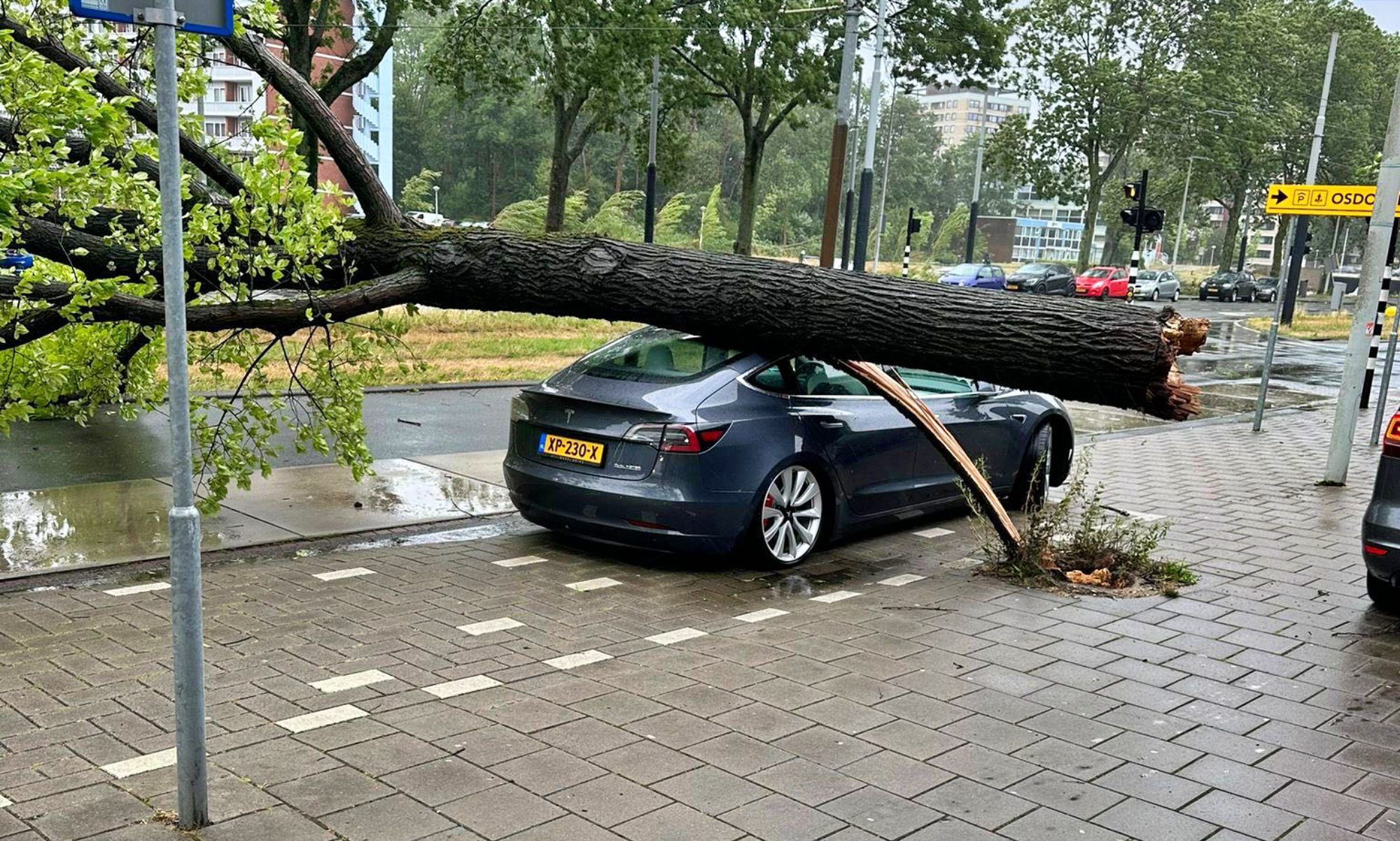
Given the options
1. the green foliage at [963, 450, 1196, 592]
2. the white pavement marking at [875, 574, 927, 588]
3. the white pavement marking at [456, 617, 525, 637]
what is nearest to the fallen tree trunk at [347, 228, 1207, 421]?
the green foliage at [963, 450, 1196, 592]

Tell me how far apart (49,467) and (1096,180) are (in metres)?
47.1

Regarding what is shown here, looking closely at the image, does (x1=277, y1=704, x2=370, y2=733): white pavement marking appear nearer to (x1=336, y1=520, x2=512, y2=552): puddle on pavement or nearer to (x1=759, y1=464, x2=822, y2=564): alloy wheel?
(x1=336, y1=520, x2=512, y2=552): puddle on pavement

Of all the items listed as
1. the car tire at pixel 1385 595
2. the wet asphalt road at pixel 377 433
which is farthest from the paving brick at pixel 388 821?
the car tire at pixel 1385 595

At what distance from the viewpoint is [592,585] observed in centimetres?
645

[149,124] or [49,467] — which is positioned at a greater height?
[149,124]

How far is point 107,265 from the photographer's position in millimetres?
6457

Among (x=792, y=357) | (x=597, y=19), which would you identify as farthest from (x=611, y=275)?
(x=597, y=19)

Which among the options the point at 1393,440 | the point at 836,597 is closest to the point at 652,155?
the point at 836,597

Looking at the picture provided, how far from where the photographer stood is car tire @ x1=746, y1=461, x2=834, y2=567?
21.9 ft

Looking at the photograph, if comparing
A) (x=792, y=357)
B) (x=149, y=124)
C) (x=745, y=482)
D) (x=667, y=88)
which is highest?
(x=667, y=88)

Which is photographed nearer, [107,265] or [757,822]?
[757,822]

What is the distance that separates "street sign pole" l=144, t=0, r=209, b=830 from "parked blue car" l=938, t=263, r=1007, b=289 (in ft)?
128

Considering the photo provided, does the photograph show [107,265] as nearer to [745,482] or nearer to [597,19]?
[745,482]

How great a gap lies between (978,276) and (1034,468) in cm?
3452
